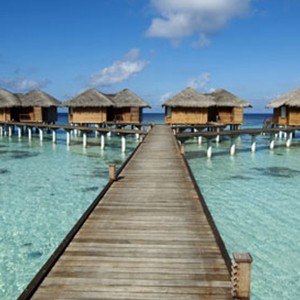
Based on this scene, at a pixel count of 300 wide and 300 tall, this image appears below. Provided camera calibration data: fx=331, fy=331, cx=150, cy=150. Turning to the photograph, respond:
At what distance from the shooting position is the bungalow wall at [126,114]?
36312mm

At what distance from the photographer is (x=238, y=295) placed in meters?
4.07

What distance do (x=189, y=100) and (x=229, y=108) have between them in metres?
5.87

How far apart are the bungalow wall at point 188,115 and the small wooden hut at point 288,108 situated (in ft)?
28.9

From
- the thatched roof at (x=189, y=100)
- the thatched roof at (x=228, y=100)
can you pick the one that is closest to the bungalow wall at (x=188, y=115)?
the thatched roof at (x=189, y=100)

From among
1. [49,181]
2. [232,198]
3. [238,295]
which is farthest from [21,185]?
[238,295]

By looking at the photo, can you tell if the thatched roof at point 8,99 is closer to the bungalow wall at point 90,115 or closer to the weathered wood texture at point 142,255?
the bungalow wall at point 90,115

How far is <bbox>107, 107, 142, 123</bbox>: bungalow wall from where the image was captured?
119 feet

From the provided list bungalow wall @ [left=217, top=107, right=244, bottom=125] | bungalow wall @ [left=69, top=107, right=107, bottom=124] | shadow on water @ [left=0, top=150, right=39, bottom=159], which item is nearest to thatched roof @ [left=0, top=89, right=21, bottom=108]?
bungalow wall @ [left=69, top=107, right=107, bottom=124]

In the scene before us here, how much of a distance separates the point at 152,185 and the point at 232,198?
515 centimetres

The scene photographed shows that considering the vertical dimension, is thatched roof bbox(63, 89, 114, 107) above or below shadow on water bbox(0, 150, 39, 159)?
above

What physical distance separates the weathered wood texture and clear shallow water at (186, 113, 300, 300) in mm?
2141

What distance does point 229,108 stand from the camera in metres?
35.9

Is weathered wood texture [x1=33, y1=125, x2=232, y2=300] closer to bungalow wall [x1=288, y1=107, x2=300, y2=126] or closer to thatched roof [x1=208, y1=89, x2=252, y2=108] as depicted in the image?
thatched roof [x1=208, y1=89, x2=252, y2=108]

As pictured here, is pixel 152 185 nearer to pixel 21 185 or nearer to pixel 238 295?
pixel 238 295
